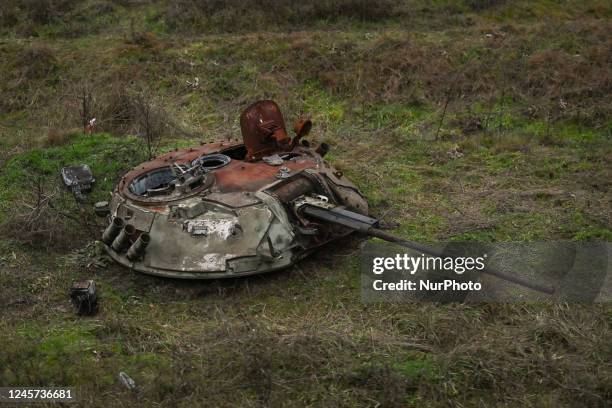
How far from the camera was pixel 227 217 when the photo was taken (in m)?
8.47

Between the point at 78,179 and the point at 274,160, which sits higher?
the point at 274,160

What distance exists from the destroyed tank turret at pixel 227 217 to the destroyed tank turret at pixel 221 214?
11 millimetres

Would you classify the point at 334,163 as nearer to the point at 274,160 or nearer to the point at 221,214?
the point at 274,160

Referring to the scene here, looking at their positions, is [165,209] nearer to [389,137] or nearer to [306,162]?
[306,162]

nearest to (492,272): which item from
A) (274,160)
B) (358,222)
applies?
(358,222)

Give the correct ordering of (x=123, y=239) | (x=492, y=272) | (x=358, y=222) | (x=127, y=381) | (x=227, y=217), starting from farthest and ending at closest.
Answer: (x=123, y=239) < (x=227, y=217) < (x=358, y=222) < (x=492, y=272) < (x=127, y=381)

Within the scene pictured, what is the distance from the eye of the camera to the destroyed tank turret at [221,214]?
834 cm

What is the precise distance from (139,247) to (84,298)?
2.68 ft

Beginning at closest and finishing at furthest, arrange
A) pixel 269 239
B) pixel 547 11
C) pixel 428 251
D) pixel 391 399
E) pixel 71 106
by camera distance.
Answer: pixel 391 399 < pixel 428 251 < pixel 269 239 < pixel 71 106 < pixel 547 11

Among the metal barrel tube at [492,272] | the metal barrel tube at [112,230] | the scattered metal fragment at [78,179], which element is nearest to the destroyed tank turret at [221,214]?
the metal barrel tube at [112,230]

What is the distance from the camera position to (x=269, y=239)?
840cm

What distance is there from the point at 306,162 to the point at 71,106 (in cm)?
745

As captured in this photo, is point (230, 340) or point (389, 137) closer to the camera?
point (230, 340)

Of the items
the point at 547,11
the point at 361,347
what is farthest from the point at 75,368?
the point at 547,11
